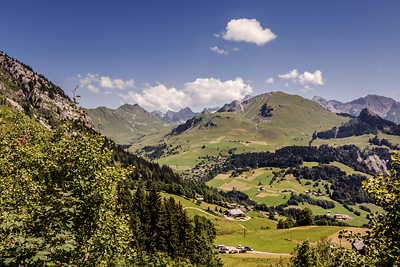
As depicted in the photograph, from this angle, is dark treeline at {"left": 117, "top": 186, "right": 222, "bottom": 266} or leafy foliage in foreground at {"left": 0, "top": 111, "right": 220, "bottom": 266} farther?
dark treeline at {"left": 117, "top": 186, "right": 222, "bottom": 266}

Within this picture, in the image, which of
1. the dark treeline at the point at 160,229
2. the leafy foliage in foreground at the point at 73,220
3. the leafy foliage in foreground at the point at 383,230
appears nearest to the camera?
the leafy foliage in foreground at the point at 73,220

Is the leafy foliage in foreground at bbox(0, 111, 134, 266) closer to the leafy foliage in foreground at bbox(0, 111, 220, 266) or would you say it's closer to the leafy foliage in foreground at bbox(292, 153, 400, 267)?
the leafy foliage in foreground at bbox(0, 111, 220, 266)

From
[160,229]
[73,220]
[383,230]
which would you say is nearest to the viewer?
[383,230]

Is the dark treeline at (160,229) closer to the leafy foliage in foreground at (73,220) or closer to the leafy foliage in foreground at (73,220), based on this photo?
the leafy foliage in foreground at (73,220)

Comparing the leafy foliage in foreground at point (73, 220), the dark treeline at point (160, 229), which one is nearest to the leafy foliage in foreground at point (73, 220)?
the leafy foliage in foreground at point (73, 220)

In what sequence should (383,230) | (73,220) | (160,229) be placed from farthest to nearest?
(160,229), (73,220), (383,230)

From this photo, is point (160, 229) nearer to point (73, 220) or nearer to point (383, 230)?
point (73, 220)

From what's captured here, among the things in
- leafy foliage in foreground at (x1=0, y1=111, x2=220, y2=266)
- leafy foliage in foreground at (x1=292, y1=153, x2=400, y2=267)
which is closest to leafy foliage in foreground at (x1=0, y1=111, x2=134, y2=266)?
leafy foliage in foreground at (x1=0, y1=111, x2=220, y2=266)

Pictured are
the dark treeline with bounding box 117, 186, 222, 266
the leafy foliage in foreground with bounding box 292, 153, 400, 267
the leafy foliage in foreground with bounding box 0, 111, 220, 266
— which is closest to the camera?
the leafy foliage in foreground with bounding box 0, 111, 220, 266

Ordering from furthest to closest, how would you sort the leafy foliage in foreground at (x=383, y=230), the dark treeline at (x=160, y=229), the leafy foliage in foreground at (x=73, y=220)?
the dark treeline at (x=160, y=229)
the leafy foliage in foreground at (x=383, y=230)
the leafy foliage in foreground at (x=73, y=220)

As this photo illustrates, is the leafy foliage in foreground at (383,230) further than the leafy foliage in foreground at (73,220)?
Yes

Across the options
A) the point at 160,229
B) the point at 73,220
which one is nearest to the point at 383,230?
the point at 73,220

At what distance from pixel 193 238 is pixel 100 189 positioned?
66.7m

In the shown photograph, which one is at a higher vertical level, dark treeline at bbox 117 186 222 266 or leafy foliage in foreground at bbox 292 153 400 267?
leafy foliage in foreground at bbox 292 153 400 267
